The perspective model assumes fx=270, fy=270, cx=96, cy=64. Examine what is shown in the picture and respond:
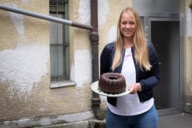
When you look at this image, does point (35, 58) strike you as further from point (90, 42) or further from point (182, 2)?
point (182, 2)

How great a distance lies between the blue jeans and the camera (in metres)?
2.48

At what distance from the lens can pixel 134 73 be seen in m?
2.46

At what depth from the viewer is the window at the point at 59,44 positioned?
4.70 metres

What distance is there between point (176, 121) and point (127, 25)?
3892mm

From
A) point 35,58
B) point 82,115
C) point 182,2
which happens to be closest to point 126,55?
point 35,58

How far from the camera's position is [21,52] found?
414 centimetres

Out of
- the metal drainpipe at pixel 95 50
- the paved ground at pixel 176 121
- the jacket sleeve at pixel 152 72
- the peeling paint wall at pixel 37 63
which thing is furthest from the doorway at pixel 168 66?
the jacket sleeve at pixel 152 72

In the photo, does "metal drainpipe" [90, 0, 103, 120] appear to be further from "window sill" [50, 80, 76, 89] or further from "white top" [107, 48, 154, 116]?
"white top" [107, 48, 154, 116]

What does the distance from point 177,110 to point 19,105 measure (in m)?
3.77

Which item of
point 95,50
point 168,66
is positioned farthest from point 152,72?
point 168,66

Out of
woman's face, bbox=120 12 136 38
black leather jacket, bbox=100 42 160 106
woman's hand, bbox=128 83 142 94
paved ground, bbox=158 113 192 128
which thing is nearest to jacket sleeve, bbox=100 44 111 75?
black leather jacket, bbox=100 42 160 106

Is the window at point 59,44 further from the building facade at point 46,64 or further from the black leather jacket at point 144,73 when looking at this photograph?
the black leather jacket at point 144,73

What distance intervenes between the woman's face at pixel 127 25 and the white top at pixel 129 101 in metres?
0.20

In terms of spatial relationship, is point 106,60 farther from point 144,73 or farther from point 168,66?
point 168,66
